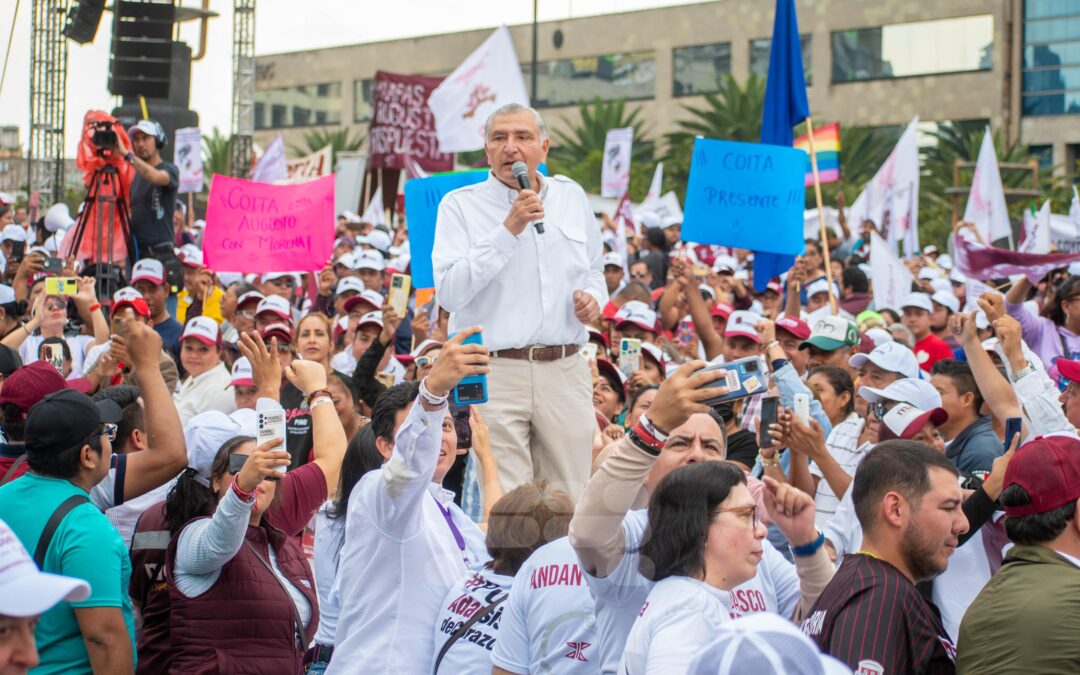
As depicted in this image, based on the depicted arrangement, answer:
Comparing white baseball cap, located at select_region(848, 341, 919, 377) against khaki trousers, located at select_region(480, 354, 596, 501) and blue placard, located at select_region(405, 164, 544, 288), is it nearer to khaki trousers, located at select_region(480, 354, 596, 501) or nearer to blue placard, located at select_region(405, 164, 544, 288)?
khaki trousers, located at select_region(480, 354, 596, 501)

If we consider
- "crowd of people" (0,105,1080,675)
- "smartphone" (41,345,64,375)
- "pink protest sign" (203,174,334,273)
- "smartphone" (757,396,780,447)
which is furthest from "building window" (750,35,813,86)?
"smartphone" (757,396,780,447)

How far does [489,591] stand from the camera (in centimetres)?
431

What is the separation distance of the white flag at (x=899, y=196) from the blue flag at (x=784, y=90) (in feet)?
16.3

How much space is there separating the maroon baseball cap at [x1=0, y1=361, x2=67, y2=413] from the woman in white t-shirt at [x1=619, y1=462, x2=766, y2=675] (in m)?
2.49

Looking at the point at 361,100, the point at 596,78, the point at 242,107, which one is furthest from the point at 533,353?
the point at 361,100

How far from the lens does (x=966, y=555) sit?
4922mm

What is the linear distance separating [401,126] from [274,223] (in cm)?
1219

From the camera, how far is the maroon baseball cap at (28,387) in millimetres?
5016

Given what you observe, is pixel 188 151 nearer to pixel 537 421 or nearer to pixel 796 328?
pixel 796 328

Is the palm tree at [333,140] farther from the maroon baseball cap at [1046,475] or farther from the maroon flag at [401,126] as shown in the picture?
the maroon baseball cap at [1046,475]

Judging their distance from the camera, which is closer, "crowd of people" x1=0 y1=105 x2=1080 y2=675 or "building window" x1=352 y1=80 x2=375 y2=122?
"crowd of people" x1=0 y1=105 x2=1080 y2=675

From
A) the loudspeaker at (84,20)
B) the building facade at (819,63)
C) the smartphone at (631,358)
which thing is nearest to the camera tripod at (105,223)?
the loudspeaker at (84,20)

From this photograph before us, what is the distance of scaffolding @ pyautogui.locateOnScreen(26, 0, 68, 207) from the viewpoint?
1304 centimetres

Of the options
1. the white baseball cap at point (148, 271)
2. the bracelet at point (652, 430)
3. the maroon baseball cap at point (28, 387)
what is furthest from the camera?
the white baseball cap at point (148, 271)
